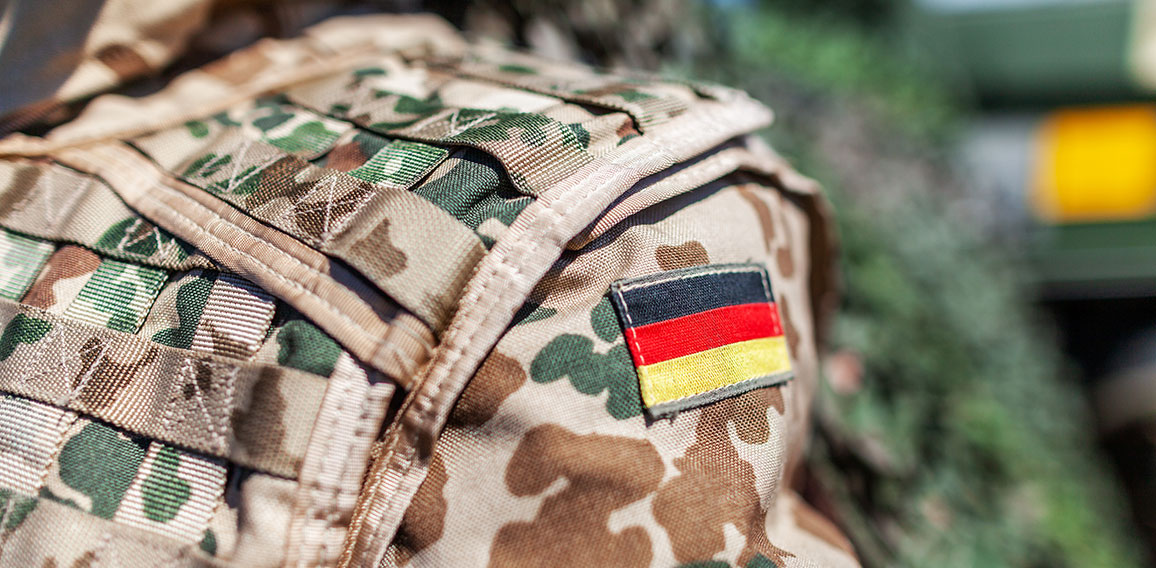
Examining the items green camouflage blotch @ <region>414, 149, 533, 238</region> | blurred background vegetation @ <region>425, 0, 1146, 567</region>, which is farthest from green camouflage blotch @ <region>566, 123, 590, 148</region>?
blurred background vegetation @ <region>425, 0, 1146, 567</region>

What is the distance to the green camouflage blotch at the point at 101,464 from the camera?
71cm

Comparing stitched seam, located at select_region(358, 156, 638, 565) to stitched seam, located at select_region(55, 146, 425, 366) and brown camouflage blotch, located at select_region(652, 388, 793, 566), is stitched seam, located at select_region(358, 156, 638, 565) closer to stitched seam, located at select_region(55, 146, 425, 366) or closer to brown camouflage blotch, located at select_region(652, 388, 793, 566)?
stitched seam, located at select_region(55, 146, 425, 366)

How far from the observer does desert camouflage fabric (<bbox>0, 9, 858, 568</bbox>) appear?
69cm

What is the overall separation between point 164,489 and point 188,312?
19 centimetres

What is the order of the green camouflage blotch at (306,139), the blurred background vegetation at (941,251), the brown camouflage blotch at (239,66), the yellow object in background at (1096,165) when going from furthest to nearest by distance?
the yellow object in background at (1096,165)
the blurred background vegetation at (941,251)
the brown camouflage blotch at (239,66)
the green camouflage blotch at (306,139)

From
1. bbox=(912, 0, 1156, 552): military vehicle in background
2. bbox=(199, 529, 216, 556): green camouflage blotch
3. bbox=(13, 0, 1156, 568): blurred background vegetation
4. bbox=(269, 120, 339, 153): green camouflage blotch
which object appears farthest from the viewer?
bbox=(912, 0, 1156, 552): military vehicle in background

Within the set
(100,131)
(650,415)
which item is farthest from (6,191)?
(650,415)

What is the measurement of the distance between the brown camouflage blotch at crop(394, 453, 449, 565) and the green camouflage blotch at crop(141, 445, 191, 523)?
0.23 metres

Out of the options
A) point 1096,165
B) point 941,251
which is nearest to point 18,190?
point 941,251

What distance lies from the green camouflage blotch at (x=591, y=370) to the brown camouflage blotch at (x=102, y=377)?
0.43 metres

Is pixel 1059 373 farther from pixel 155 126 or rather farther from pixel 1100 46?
pixel 155 126

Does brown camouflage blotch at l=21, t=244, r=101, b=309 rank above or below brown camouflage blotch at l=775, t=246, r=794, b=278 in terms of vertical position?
below

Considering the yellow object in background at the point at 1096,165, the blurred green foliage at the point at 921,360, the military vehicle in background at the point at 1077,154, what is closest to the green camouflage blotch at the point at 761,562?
the blurred green foliage at the point at 921,360

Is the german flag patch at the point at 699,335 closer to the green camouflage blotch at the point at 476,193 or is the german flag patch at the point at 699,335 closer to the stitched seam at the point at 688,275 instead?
the stitched seam at the point at 688,275
